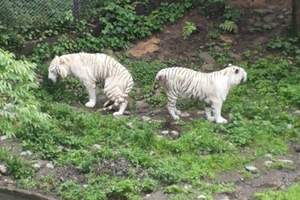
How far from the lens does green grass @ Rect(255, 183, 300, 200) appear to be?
27.4 feet

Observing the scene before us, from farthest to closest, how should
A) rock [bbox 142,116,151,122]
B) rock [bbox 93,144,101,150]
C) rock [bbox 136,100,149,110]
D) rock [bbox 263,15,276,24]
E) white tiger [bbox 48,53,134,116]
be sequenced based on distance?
rock [bbox 263,15,276,24] → rock [bbox 136,100,149,110] → white tiger [bbox 48,53,134,116] → rock [bbox 142,116,151,122] → rock [bbox 93,144,101,150]

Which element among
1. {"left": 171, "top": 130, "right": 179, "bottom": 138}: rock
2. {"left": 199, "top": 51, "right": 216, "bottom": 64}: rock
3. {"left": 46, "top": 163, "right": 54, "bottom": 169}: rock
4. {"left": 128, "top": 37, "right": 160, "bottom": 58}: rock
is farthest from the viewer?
{"left": 128, "top": 37, "right": 160, "bottom": 58}: rock

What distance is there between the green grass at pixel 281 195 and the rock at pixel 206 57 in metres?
4.79

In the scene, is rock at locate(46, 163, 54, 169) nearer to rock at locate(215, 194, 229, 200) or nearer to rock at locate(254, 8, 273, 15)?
rock at locate(215, 194, 229, 200)

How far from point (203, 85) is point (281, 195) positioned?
2.56 meters

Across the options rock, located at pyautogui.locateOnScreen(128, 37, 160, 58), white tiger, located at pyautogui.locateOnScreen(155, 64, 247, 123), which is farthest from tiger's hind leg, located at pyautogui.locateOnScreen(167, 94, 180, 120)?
rock, located at pyautogui.locateOnScreen(128, 37, 160, 58)

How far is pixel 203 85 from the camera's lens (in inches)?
413

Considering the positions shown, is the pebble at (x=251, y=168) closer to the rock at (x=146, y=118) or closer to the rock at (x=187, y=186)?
the rock at (x=187, y=186)

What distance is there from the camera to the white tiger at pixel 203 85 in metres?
10.5

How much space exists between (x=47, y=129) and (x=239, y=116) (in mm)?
2668

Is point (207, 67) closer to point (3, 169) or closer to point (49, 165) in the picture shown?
→ point (49, 165)

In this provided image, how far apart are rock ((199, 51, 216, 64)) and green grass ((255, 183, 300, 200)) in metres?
4.79

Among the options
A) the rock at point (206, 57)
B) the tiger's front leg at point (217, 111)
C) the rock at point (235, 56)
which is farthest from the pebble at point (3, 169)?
the rock at point (235, 56)

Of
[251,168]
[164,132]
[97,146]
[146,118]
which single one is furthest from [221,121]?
[97,146]
